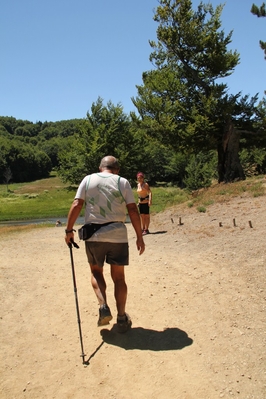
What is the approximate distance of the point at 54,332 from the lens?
502cm

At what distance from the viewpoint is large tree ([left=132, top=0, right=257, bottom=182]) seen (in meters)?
22.6

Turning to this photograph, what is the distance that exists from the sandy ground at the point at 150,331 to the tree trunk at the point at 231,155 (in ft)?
48.0

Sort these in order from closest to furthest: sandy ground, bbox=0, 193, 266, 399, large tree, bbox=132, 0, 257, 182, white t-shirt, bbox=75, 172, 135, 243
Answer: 1. sandy ground, bbox=0, 193, 266, 399
2. white t-shirt, bbox=75, 172, 135, 243
3. large tree, bbox=132, 0, 257, 182

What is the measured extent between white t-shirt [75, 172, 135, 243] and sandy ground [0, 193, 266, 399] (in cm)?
137

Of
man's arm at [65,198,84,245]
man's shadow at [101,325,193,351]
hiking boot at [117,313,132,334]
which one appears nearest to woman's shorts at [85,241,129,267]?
man's arm at [65,198,84,245]

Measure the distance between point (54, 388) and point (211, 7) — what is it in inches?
981

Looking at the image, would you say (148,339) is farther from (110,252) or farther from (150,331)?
(110,252)

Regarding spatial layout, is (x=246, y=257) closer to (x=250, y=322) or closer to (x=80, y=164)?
(x=250, y=322)

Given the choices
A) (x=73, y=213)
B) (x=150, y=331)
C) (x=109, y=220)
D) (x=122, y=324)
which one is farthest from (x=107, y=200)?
(x=150, y=331)

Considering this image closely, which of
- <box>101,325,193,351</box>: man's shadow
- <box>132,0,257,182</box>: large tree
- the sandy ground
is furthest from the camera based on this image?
<box>132,0,257,182</box>: large tree

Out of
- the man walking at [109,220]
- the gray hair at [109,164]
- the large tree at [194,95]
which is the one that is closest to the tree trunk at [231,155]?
the large tree at [194,95]

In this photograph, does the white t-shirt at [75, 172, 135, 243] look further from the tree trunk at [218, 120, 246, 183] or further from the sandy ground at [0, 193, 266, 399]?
the tree trunk at [218, 120, 246, 183]

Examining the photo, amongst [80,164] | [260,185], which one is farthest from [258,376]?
[80,164]

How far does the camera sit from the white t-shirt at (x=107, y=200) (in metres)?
4.82
